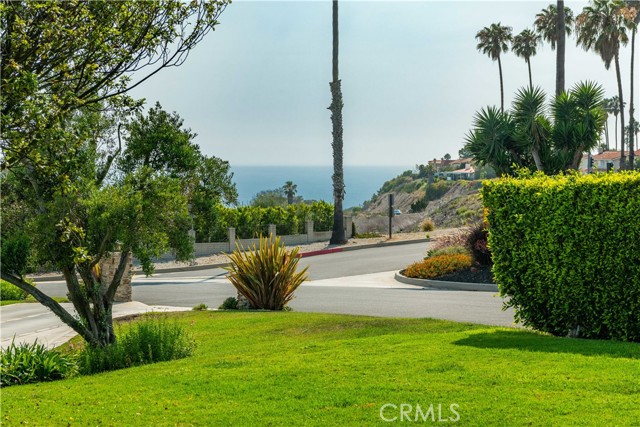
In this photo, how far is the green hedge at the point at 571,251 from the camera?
1191 cm

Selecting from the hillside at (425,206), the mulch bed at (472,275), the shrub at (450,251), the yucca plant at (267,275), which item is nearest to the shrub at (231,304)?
the yucca plant at (267,275)

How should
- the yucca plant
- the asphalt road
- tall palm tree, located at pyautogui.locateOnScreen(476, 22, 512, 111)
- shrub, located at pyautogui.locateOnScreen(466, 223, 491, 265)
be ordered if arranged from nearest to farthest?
the asphalt road → the yucca plant → shrub, located at pyautogui.locateOnScreen(466, 223, 491, 265) → tall palm tree, located at pyautogui.locateOnScreen(476, 22, 512, 111)

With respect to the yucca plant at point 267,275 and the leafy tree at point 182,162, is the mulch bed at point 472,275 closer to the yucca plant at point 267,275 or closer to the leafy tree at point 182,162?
the yucca plant at point 267,275

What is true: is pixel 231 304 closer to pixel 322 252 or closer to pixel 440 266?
pixel 440 266

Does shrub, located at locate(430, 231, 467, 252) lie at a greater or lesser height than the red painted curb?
greater

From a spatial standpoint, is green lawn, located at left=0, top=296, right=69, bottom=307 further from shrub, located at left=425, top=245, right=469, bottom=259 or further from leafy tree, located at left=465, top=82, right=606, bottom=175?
leafy tree, located at left=465, top=82, right=606, bottom=175

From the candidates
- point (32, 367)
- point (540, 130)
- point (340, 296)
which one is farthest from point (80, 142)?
point (540, 130)

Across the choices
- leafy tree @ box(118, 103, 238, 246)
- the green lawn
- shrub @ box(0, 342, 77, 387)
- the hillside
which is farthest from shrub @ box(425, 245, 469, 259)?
shrub @ box(0, 342, 77, 387)

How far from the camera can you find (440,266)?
25672 mm

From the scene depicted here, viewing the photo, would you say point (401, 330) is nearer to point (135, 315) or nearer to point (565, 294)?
point (565, 294)

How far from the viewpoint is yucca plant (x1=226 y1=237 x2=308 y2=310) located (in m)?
19.0

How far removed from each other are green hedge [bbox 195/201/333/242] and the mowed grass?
1007 inches

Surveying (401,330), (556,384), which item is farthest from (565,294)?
(556,384)

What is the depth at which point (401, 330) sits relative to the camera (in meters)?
14.0
